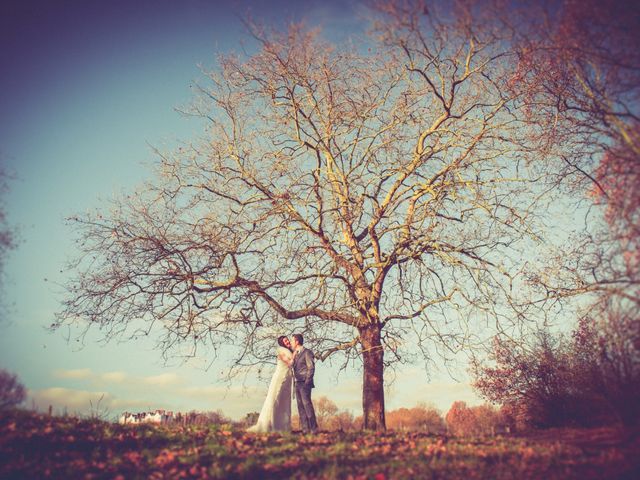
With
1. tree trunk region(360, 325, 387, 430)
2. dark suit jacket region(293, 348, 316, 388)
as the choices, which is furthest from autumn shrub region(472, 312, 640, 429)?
dark suit jacket region(293, 348, 316, 388)

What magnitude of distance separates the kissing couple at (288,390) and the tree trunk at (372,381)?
5.24 ft

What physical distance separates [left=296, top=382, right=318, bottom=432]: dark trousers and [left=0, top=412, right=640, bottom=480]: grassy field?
1.74 meters

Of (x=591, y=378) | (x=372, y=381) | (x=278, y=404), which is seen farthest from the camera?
(x=372, y=381)

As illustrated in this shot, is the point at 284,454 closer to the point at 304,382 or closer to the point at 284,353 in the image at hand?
the point at 304,382

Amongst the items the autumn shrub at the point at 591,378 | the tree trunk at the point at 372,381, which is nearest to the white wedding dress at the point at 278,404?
the tree trunk at the point at 372,381

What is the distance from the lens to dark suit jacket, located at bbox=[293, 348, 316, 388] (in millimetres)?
9016

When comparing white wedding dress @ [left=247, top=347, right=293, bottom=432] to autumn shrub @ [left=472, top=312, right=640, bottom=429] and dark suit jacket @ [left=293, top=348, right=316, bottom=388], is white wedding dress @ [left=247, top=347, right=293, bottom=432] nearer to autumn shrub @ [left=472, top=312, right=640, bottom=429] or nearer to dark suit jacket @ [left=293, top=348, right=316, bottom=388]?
dark suit jacket @ [left=293, top=348, right=316, bottom=388]

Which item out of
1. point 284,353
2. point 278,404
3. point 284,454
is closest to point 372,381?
point 284,353

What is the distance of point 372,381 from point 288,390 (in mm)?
2429

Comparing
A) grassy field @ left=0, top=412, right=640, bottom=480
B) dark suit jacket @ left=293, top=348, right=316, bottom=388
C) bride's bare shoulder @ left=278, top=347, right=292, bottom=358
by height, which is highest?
bride's bare shoulder @ left=278, top=347, right=292, bottom=358

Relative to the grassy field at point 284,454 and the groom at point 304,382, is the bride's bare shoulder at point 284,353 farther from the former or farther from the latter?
the grassy field at point 284,454

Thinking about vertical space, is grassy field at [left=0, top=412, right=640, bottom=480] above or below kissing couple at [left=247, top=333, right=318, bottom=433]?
below

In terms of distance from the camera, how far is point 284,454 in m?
5.99

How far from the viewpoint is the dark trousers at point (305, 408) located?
8688 mm
